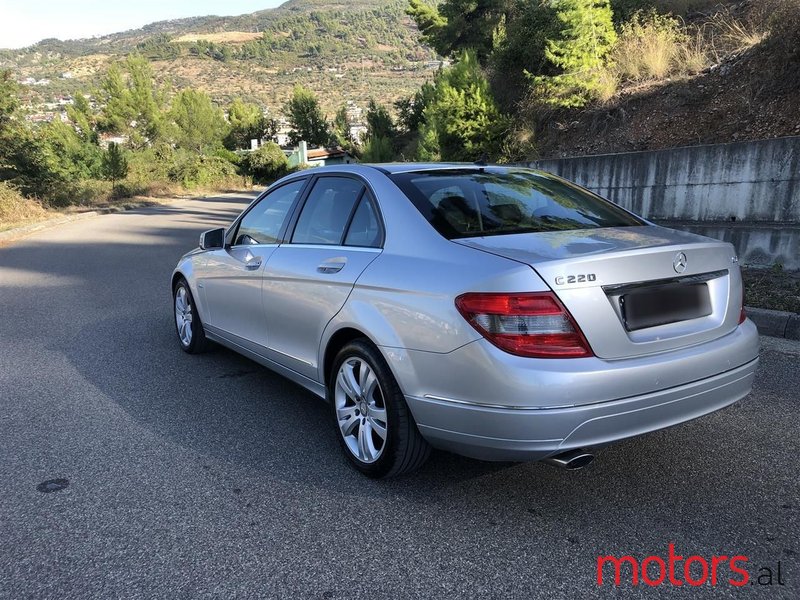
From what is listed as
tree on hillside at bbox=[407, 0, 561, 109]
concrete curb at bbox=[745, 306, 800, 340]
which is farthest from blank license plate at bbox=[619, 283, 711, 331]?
tree on hillside at bbox=[407, 0, 561, 109]

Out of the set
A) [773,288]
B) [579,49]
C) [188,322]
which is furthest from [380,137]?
[188,322]

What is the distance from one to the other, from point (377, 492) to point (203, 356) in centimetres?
296

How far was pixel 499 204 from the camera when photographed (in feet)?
10.7

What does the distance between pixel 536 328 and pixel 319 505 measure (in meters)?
1.37

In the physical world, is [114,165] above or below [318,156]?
above

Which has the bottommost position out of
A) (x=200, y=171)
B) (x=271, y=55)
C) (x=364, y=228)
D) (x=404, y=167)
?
(x=200, y=171)

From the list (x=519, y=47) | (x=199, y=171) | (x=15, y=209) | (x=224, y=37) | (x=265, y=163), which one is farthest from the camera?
(x=224, y=37)

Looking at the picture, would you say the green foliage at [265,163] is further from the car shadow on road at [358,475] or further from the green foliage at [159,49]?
the green foliage at [159,49]

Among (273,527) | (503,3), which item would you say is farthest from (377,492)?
(503,3)

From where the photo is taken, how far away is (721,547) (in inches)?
96.0

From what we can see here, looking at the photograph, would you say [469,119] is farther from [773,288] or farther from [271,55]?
[271,55]

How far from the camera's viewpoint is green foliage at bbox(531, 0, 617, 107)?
1302 cm

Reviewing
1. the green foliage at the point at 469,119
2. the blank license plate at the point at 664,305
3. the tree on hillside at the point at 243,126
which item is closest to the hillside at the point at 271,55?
the tree on hillside at the point at 243,126

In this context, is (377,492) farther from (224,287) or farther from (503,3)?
(503,3)
